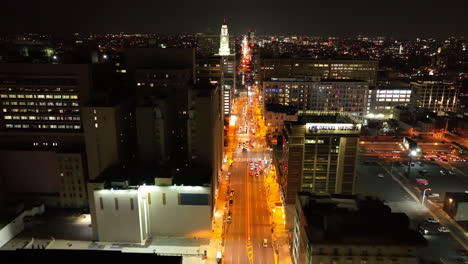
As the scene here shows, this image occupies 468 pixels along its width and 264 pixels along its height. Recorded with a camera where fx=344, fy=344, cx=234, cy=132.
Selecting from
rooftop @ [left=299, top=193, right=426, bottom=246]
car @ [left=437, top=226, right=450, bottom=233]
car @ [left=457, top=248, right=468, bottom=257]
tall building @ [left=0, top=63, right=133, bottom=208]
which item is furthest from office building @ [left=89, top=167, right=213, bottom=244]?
car @ [left=437, top=226, right=450, bottom=233]

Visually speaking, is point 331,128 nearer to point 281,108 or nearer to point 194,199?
point 194,199

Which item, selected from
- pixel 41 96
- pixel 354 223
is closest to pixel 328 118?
pixel 354 223

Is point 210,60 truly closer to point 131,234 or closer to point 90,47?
point 90,47

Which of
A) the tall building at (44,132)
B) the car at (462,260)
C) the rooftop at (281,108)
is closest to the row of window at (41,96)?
the tall building at (44,132)

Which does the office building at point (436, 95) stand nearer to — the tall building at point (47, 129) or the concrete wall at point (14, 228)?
the tall building at point (47, 129)

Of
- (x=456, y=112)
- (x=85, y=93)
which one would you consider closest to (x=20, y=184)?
(x=85, y=93)

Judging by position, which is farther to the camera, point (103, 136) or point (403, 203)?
point (403, 203)
